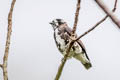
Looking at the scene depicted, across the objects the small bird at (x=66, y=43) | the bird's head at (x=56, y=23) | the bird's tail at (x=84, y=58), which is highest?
the bird's head at (x=56, y=23)

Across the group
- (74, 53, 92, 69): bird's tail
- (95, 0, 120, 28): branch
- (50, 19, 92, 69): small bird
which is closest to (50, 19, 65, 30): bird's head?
(50, 19, 92, 69): small bird

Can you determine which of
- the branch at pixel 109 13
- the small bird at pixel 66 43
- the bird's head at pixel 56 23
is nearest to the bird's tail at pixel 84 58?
the small bird at pixel 66 43

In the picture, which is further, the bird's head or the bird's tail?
the bird's head

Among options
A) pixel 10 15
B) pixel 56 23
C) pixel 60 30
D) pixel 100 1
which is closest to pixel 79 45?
pixel 60 30

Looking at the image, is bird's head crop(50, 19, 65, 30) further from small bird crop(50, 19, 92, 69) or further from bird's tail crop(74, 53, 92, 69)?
bird's tail crop(74, 53, 92, 69)

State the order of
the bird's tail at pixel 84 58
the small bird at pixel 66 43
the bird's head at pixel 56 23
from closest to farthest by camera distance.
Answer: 1. the small bird at pixel 66 43
2. the bird's tail at pixel 84 58
3. the bird's head at pixel 56 23

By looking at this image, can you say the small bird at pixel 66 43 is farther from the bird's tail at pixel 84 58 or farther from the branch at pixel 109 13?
the branch at pixel 109 13

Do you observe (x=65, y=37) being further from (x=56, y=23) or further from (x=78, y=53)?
(x=56, y=23)

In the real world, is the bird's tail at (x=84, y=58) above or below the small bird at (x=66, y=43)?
below
